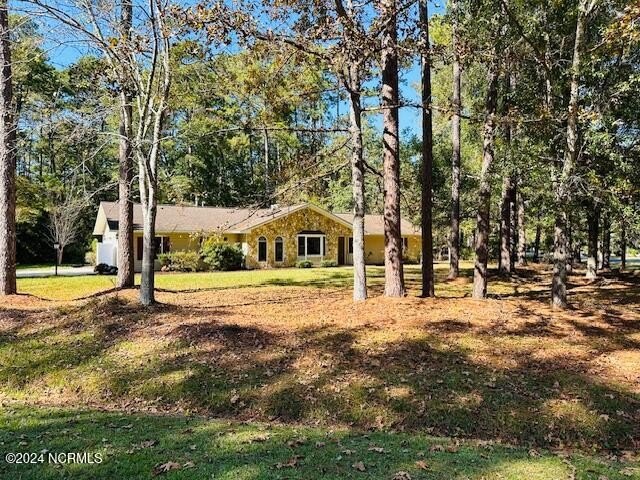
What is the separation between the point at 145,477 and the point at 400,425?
2.79 meters

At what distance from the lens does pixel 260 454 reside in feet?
12.9

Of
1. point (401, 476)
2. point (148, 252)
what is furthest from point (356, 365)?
point (148, 252)

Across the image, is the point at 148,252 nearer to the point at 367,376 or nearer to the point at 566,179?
the point at 367,376

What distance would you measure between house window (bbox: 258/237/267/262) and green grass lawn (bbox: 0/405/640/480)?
69.0ft

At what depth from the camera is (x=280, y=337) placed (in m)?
7.74

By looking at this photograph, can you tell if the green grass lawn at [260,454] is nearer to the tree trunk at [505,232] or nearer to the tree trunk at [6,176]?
the tree trunk at [6,176]

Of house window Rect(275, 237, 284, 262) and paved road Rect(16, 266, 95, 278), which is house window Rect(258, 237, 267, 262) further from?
paved road Rect(16, 266, 95, 278)

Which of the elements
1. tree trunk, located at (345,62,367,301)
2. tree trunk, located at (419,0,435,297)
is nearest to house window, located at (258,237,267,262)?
tree trunk, located at (419,0,435,297)

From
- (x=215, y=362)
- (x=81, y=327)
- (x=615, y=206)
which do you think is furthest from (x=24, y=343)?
(x=615, y=206)

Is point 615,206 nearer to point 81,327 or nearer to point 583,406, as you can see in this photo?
point 583,406

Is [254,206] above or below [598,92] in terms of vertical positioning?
below

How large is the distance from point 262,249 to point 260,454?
73.7ft

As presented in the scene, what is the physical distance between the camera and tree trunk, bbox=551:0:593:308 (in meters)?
9.61

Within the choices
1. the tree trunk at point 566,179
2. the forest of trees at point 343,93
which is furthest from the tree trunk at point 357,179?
the tree trunk at point 566,179
